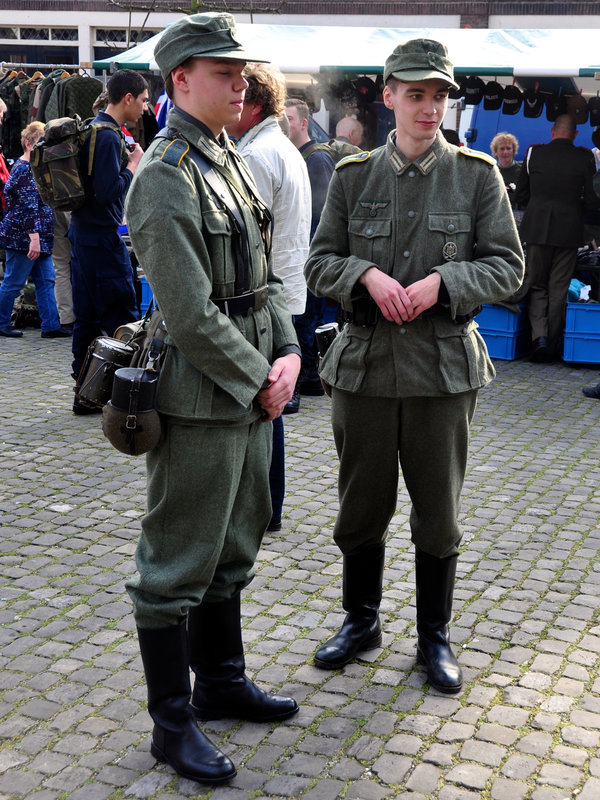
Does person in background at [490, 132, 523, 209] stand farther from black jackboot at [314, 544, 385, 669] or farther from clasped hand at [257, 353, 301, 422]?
clasped hand at [257, 353, 301, 422]

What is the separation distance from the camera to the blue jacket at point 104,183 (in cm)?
640

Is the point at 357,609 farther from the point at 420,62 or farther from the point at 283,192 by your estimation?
the point at 283,192

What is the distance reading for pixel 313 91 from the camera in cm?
1070

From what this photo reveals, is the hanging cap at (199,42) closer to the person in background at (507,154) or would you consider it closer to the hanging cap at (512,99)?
the hanging cap at (512,99)

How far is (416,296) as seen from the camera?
2.98 metres

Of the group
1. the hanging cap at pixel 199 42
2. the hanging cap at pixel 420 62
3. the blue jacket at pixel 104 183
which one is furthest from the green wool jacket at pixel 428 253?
the blue jacket at pixel 104 183

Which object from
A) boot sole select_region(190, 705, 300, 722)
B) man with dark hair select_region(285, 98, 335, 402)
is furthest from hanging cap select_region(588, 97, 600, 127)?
boot sole select_region(190, 705, 300, 722)

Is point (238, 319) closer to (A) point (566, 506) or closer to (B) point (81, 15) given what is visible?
(A) point (566, 506)

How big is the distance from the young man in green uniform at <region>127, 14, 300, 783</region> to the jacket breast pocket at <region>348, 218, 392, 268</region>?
0.39 metres

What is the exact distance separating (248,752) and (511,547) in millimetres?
2049

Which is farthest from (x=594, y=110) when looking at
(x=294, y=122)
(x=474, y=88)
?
(x=294, y=122)

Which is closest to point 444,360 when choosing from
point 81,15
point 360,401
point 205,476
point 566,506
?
point 360,401

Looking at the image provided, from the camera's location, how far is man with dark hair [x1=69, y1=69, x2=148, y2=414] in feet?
21.1

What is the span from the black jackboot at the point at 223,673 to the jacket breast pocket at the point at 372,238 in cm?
112
